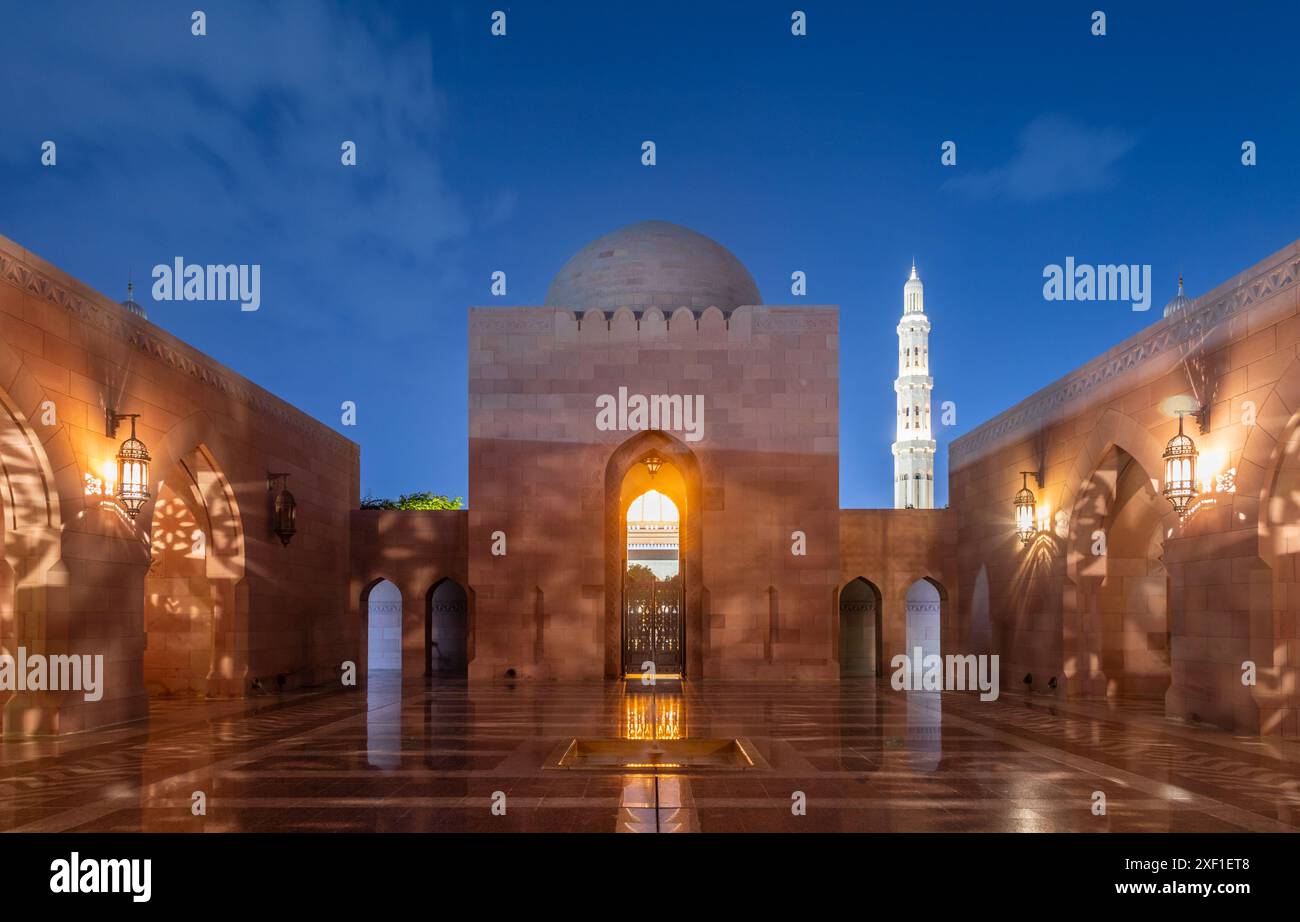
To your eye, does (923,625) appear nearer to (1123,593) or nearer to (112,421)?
(1123,593)

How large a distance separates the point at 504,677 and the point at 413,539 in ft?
14.1

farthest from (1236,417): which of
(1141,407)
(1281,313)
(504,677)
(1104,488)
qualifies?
(504,677)

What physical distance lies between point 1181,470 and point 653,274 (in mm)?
12003

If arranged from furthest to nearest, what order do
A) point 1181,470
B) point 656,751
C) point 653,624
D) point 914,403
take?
point 914,403, point 653,624, point 1181,470, point 656,751

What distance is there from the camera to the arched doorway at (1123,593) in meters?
15.7

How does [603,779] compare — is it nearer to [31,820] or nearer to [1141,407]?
[31,820]

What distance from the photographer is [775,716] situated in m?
13.2

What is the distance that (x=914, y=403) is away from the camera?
6147 centimetres

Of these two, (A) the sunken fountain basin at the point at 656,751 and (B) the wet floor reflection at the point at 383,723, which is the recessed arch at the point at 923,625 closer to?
(B) the wet floor reflection at the point at 383,723

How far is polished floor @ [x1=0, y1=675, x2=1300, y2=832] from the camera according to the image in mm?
6730

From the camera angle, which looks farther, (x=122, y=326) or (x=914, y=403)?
(x=914, y=403)
